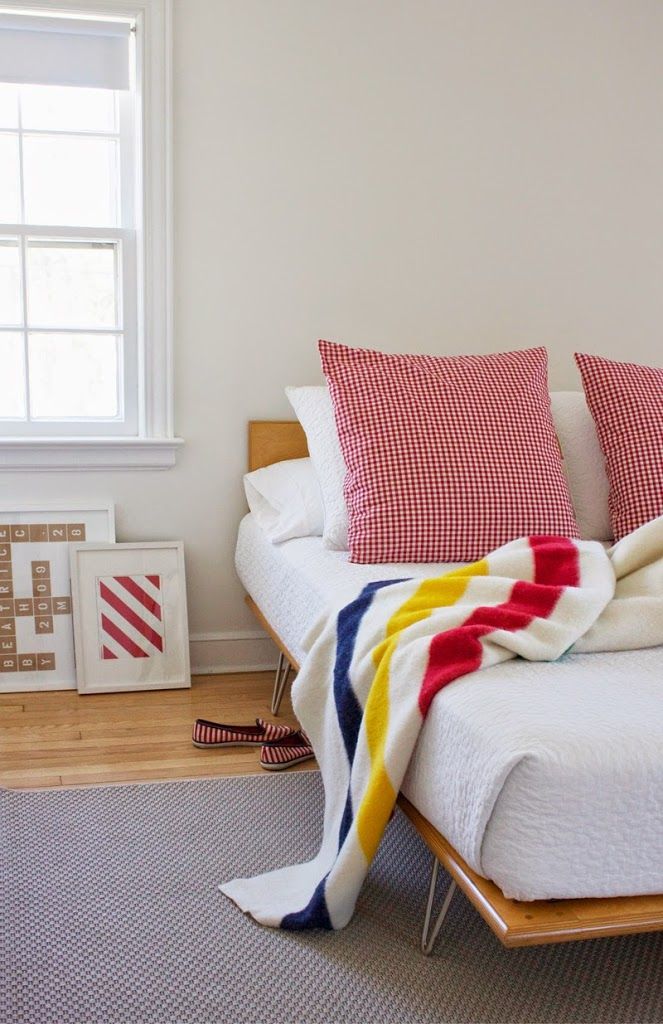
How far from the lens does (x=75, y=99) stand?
2.75 m

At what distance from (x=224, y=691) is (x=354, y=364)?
1.04 m

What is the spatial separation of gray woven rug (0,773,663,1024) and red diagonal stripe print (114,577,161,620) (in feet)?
2.85

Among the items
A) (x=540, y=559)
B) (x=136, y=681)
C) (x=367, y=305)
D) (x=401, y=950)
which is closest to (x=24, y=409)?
(x=136, y=681)

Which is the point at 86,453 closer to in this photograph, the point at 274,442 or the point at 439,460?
the point at 274,442

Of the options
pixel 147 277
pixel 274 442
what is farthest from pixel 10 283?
pixel 274 442

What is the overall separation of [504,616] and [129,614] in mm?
1473

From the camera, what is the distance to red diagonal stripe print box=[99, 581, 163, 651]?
9.29 ft

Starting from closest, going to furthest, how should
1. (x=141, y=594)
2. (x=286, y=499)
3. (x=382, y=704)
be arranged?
(x=382, y=704) → (x=286, y=499) → (x=141, y=594)

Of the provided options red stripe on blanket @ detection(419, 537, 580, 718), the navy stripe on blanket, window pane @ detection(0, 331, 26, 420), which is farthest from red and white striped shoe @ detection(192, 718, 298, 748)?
window pane @ detection(0, 331, 26, 420)

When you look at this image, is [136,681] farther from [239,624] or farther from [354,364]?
[354,364]

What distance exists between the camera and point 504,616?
1.65m

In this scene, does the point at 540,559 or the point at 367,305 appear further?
the point at 367,305

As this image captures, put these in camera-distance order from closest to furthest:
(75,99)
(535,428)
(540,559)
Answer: (540,559) < (535,428) < (75,99)

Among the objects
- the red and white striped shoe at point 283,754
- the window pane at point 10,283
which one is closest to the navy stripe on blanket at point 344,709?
the red and white striped shoe at point 283,754
